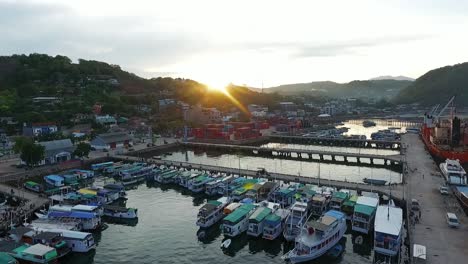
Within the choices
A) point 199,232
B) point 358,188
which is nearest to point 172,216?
point 199,232

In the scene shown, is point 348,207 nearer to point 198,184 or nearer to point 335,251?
point 335,251

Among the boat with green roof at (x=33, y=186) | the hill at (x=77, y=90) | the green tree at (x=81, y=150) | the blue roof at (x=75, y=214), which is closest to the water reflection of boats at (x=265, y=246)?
the blue roof at (x=75, y=214)

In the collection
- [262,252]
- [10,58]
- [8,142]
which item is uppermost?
[10,58]

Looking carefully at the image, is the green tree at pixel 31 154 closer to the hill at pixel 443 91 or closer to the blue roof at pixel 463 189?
the blue roof at pixel 463 189

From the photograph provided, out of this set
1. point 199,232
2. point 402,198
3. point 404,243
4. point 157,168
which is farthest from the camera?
point 157,168

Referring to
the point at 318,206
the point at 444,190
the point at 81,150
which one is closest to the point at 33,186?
the point at 81,150

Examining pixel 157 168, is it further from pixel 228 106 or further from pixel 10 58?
pixel 10 58

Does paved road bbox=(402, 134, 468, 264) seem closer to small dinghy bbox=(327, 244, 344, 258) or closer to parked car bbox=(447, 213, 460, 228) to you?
parked car bbox=(447, 213, 460, 228)
